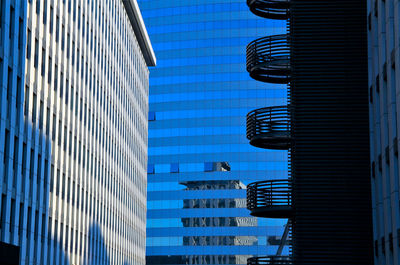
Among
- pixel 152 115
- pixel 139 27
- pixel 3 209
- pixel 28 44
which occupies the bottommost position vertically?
pixel 3 209

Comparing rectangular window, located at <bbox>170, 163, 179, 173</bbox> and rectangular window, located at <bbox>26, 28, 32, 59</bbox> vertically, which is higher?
rectangular window, located at <bbox>170, 163, 179, 173</bbox>

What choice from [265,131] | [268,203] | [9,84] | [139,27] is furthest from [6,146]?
[139,27]

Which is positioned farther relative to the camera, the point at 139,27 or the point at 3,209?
the point at 139,27

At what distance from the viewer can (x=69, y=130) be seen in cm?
6438

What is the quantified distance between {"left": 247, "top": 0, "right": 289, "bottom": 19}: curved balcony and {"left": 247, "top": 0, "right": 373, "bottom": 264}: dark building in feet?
0.43

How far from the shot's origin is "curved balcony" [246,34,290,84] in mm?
Result: 36188

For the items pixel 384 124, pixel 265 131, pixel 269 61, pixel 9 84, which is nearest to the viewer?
pixel 384 124

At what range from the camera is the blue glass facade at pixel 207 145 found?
136375 mm

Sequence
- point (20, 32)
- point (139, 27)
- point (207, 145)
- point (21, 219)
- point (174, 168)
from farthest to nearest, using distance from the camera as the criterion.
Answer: point (174, 168) < point (207, 145) < point (139, 27) < point (21, 219) < point (20, 32)

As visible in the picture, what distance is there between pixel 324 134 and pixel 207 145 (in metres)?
102

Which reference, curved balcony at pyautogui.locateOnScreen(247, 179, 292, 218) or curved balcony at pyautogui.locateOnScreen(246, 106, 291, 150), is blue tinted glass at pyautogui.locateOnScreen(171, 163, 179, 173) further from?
curved balcony at pyautogui.locateOnScreen(247, 179, 292, 218)

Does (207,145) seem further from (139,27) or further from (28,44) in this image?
(28,44)

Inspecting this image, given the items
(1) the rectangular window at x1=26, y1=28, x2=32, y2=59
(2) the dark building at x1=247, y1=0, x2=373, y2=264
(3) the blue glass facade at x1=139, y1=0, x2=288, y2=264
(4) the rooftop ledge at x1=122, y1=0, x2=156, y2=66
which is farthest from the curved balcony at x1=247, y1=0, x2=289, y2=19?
(3) the blue glass facade at x1=139, y1=0, x2=288, y2=264

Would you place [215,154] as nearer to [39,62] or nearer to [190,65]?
[190,65]
